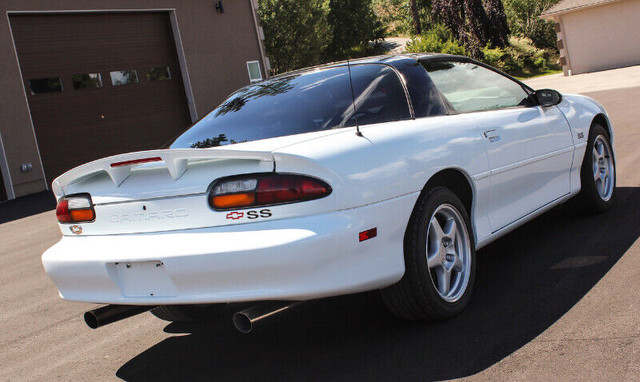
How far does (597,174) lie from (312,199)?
3420mm

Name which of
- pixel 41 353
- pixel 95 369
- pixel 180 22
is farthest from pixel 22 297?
pixel 180 22

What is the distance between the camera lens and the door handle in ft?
14.5

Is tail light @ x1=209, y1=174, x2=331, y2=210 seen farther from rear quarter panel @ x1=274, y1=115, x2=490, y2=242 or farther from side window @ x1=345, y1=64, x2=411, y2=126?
side window @ x1=345, y1=64, x2=411, y2=126

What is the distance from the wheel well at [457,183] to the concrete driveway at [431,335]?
0.55m

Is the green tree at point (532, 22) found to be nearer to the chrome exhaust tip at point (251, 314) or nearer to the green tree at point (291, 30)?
the green tree at point (291, 30)

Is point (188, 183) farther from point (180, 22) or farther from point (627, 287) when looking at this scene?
point (180, 22)

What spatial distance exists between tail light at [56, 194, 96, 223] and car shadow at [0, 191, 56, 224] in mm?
8831

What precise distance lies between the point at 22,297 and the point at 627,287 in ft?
14.8

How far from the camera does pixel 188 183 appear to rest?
3.40 metres

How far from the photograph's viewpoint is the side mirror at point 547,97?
5211mm

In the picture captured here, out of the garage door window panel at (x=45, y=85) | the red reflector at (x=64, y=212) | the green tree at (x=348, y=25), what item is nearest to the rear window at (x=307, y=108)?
the red reflector at (x=64, y=212)

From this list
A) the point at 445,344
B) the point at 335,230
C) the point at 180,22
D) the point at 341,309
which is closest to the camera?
the point at 335,230

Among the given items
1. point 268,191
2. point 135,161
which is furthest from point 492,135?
point 135,161

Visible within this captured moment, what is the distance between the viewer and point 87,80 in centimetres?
1792
